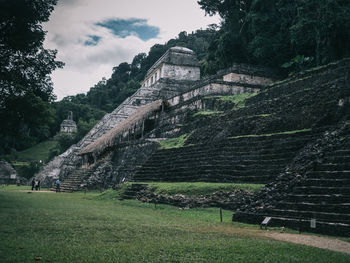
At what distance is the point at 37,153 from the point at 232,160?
42503 millimetres

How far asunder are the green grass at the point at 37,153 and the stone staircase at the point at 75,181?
84.8 feet

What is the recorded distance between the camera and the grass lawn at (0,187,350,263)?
4.09 metres

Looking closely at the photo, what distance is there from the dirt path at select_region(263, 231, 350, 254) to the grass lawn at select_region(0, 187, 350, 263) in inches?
12.5

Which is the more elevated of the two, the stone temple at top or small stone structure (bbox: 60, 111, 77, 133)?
the stone temple at top

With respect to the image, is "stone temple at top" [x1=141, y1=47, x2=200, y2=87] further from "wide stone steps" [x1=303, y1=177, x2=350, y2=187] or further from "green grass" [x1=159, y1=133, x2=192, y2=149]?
"wide stone steps" [x1=303, y1=177, x2=350, y2=187]

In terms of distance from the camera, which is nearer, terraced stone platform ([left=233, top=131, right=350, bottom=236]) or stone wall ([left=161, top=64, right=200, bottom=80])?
terraced stone platform ([left=233, top=131, right=350, bottom=236])

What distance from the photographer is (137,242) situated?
5.01 metres

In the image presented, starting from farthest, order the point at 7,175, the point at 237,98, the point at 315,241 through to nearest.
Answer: the point at 7,175 < the point at 237,98 < the point at 315,241

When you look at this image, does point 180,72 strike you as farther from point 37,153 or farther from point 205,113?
point 37,153


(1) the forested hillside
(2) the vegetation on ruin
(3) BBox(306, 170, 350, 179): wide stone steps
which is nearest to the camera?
(3) BBox(306, 170, 350, 179): wide stone steps

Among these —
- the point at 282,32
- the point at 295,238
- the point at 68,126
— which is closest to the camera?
the point at 295,238

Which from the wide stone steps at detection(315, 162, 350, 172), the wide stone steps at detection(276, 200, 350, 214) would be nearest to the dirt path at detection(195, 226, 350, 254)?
the wide stone steps at detection(276, 200, 350, 214)

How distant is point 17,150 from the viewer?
48.8 meters

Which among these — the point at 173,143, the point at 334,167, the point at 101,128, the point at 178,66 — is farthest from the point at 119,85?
the point at 334,167
